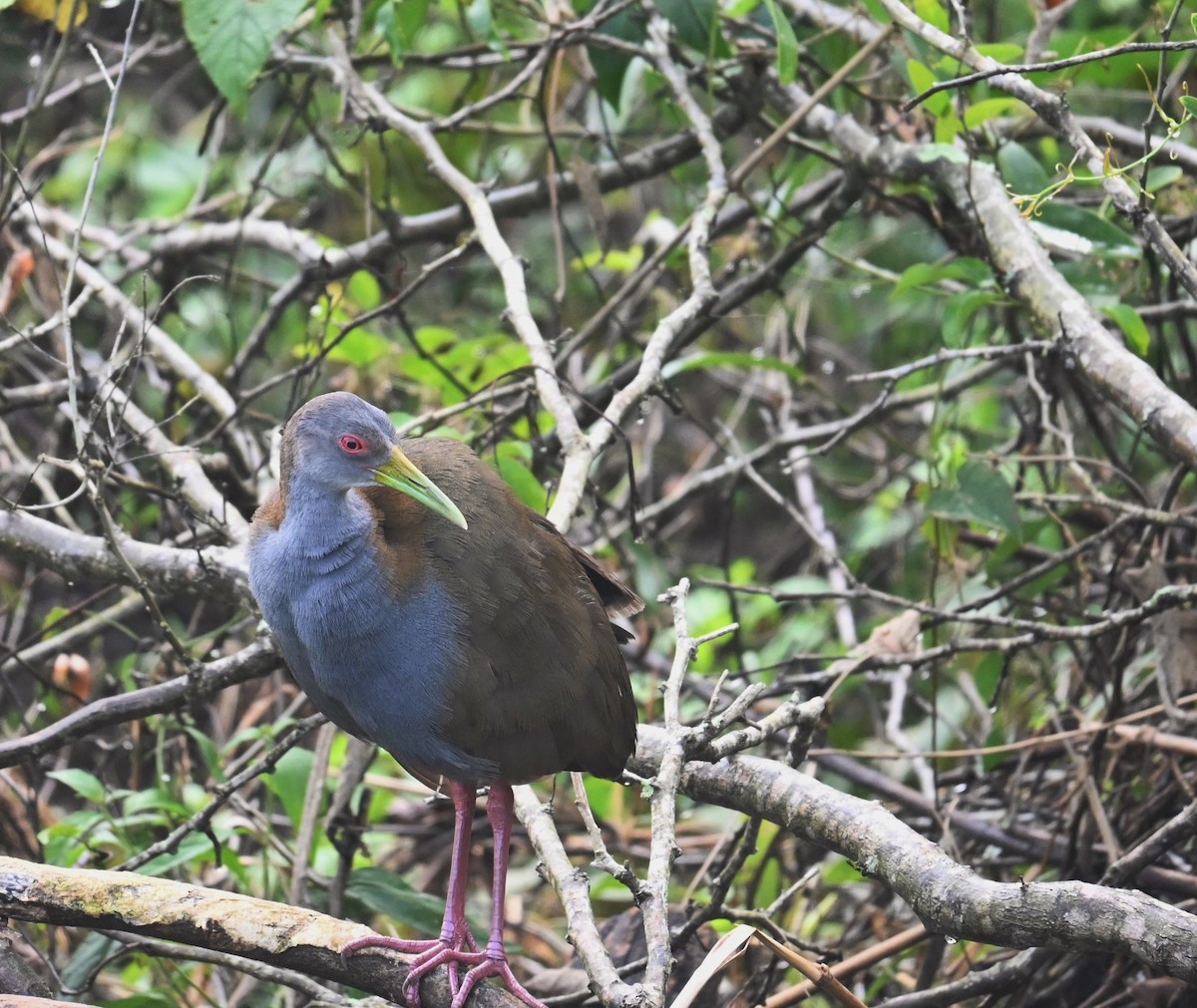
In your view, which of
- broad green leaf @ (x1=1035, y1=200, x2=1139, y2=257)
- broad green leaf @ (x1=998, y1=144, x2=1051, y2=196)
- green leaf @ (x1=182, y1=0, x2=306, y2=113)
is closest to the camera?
green leaf @ (x1=182, y1=0, x2=306, y2=113)

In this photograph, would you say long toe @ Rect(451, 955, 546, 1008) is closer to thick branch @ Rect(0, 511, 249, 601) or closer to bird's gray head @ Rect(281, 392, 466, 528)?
bird's gray head @ Rect(281, 392, 466, 528)

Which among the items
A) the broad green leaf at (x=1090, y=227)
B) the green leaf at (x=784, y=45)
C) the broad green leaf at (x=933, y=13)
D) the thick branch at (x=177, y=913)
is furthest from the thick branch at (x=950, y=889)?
the broad green leaf at (x=933, y=13)

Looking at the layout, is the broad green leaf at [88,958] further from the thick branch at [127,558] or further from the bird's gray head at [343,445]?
the bird's gray head at [343,445]

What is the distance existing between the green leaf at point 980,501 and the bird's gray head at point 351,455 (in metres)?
1.66

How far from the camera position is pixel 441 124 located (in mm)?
4598

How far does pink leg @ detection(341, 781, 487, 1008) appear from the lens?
286 centimetres

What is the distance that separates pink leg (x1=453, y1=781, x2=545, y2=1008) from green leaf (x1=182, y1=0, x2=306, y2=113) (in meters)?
2.04

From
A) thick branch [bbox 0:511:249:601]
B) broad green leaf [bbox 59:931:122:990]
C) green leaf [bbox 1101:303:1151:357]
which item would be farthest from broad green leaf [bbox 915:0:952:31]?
broad green leaf [bbox 59:931:122:990]

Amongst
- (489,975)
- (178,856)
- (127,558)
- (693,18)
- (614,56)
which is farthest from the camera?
(614,56)

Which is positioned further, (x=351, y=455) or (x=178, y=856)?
(x=178, y=856)

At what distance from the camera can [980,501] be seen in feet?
12.8

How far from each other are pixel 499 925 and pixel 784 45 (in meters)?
2.50

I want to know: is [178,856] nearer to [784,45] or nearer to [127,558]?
[127,558]

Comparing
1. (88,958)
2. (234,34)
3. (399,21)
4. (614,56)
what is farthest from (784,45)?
(88,958)
